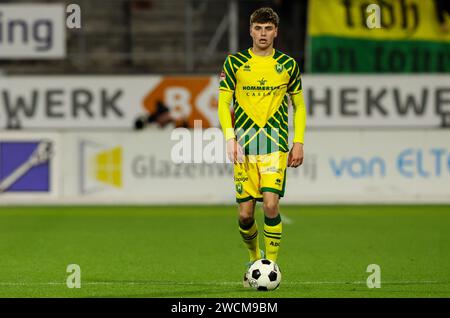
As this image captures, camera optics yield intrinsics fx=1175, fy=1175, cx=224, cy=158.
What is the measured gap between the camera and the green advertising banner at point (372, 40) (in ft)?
67.6

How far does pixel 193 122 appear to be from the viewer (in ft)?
65.3

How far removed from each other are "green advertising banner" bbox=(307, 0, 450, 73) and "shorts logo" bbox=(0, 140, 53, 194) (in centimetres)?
516

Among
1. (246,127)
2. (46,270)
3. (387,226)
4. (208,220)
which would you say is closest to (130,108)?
(208,220)

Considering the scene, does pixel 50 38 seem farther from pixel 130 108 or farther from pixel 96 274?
pixel 96 274

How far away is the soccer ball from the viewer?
827 centimetres

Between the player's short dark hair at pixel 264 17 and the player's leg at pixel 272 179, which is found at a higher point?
the player's short dark hair at pixel 264 17

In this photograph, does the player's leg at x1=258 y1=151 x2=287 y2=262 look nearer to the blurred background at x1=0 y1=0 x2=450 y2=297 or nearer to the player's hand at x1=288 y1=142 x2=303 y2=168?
the player's hand at x1=288 y1=142 x2=303 y2=168

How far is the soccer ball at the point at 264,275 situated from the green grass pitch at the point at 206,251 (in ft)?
0.23

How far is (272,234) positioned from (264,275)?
386 mm

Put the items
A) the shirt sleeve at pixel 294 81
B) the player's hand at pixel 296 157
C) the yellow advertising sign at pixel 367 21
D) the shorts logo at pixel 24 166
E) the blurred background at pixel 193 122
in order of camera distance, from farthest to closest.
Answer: the yellow advertising sign at pixel 367 21 → the shorts logo at pixel 24 166 → the blurred background at pixel 193 122 → the shirt sleeve at pixel 294 81 → the player's hand at pixel 296 157

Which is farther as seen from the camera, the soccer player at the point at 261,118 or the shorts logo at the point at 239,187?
the shorts logo at the point at 239,187

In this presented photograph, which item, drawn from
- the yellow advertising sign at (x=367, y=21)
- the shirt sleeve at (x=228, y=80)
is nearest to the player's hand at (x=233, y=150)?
the shirt sleeve at (x=228, y=80)

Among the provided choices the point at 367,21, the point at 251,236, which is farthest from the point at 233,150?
the point at 367,21

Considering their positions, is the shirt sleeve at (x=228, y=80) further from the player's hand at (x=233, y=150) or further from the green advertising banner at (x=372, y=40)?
the green advertising banner at (x=372, y=40)
